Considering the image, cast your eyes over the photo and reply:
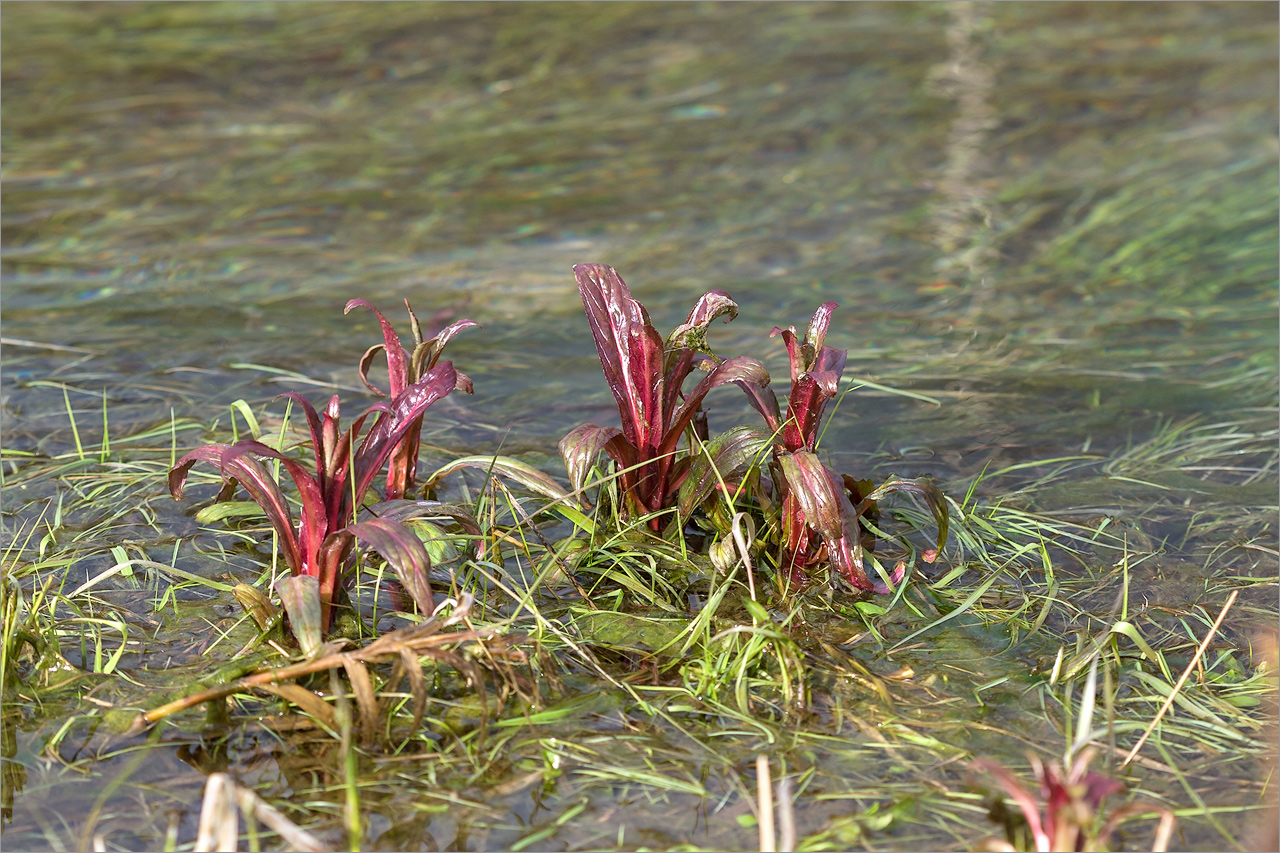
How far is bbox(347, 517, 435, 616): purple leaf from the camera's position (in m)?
2.01

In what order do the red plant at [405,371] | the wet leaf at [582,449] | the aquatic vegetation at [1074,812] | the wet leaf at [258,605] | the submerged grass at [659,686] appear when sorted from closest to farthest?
1. the aquatic vegetation at [1074,812]
2. the submerged grass at [659,686]
3. the wet leaf at [258,605]
4. the wet leaf at [582,449]
5. the red plant at [405,371]

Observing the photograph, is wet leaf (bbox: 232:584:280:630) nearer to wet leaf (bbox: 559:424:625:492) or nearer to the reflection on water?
wet leaf (bbox: 559:424:625:492)

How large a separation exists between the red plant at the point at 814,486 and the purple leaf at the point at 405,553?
28.4 inches

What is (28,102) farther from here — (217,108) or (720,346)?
(720,346)

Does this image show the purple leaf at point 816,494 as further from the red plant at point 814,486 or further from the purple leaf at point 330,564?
the purple leaf at point 330,564

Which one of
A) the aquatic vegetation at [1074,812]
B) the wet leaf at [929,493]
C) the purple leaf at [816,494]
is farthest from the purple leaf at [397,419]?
the aquatic vegetation at [1074,812]

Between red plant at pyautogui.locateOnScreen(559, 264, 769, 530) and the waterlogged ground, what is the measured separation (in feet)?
0.59

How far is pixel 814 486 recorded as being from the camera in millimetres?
2295

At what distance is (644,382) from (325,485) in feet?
2.20

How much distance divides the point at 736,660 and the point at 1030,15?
6.87 m

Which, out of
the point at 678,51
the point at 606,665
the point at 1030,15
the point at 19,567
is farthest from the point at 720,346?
the point at 1030,15

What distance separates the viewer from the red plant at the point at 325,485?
2154mm

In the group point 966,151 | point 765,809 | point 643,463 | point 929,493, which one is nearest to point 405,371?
point 643,463

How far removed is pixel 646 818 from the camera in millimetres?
1878
